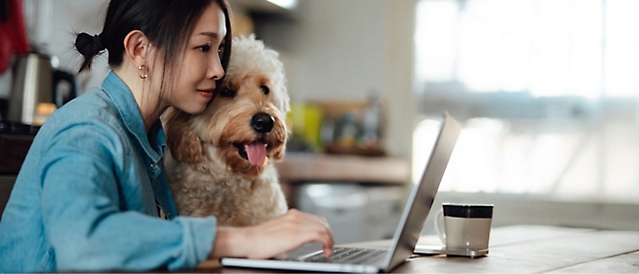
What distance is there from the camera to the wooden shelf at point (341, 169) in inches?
144

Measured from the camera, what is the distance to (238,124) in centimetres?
159

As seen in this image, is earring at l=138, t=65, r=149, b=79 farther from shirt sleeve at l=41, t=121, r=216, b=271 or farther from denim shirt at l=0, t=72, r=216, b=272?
shirt sleeve at l=41, t=121, r=216, b=271

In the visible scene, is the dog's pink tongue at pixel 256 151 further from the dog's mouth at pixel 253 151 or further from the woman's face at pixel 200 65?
the woman's face at pixel 200 65

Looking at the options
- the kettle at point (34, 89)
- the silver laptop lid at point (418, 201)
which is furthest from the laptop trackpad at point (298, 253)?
the kettle at point (34, 89)

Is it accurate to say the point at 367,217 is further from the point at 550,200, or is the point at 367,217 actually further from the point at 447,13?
the point at 447,13

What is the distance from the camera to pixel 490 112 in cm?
455

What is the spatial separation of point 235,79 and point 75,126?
2.43 feet

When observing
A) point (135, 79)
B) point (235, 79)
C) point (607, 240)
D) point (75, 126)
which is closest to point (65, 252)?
point (75, 126)

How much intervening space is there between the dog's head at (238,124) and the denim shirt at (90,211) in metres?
0.44

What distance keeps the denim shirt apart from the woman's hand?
0.11 ft

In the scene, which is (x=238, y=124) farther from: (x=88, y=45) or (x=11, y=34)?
Result: (x=11, y=34)

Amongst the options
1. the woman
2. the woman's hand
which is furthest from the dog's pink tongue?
the woman's hand

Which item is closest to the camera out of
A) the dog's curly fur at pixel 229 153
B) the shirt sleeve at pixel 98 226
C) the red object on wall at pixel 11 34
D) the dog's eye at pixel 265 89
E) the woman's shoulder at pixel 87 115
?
the shirt sleeve at pixel 98 226

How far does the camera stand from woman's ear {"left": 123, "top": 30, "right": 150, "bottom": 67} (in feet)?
3.91
